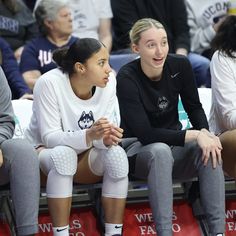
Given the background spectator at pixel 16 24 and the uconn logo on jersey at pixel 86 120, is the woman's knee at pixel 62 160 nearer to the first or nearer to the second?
the uconn logo on jersey at pixel 86 120

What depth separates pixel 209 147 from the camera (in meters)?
3.60

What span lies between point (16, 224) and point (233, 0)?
125 inches

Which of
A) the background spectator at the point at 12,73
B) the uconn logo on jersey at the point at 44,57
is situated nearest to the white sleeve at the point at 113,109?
the background spectator at the point at 12,73

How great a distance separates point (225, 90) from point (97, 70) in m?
0.69

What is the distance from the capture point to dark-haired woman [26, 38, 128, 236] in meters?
3.45

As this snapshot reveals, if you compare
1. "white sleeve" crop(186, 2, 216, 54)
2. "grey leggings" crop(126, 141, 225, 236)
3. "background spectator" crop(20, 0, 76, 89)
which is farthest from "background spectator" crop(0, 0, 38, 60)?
"grey leggings" crop(126, 141, 225, 236)

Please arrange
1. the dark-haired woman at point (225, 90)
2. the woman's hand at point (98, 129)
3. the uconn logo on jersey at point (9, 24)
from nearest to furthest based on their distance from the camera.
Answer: the woman's hand at point (98, 129) → the dark-haired woman at point (225, 90) → the uconn logo on jersey at point (9, 24)

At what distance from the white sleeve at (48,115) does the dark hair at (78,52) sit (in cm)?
14

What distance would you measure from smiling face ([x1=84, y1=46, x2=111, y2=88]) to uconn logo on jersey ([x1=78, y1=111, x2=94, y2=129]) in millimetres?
152

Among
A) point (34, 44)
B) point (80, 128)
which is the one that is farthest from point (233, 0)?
point (80, 128)

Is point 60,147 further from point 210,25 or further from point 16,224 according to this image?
point 210,25

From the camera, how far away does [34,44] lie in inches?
203

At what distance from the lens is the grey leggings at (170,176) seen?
3.52 metres

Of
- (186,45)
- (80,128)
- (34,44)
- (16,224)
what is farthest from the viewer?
(186,45)
